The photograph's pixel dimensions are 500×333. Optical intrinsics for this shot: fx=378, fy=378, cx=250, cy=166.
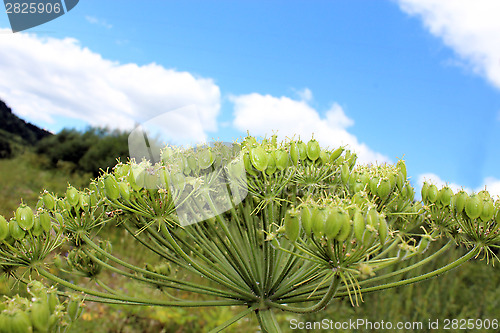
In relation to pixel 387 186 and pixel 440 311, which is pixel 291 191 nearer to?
pixel 387 186

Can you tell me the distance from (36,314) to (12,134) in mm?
32632

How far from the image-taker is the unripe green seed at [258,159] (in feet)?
8.75

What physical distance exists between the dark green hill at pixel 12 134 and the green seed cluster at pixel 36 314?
27.0 meters

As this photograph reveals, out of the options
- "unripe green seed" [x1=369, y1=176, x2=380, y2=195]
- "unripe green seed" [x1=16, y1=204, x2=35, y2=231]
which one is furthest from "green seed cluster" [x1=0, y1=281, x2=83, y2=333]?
A: "unripe green seed" [x1=369, y1=176, x2=380, y2=195]

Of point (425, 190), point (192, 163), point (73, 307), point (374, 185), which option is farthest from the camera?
point (425, 190)

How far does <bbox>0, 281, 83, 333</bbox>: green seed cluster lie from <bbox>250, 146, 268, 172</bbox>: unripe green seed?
1445 mm

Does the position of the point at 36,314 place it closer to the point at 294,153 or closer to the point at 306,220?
the point at 306,220

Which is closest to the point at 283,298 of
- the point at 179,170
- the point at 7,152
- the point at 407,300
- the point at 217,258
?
the point at 217,258

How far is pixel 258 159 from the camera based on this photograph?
2.67 metres

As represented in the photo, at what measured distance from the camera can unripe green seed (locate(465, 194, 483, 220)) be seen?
2.71 m

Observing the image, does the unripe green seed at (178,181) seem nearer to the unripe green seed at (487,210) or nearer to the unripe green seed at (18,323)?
the unripe green seed at (18,323)

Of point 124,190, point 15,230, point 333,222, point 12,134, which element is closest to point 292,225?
point 333,222

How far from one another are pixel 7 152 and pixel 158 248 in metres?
29.2

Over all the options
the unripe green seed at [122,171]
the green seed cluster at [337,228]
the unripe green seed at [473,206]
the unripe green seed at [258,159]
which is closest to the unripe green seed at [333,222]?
the green seed cluster at [337,228]
